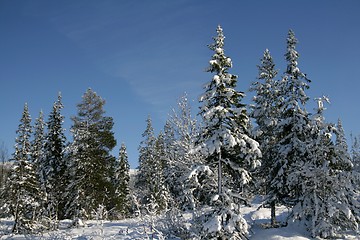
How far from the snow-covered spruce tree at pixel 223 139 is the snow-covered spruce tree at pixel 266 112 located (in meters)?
9.78

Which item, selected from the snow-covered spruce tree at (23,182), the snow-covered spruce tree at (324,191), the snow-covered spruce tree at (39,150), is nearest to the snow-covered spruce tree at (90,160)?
the snow-covered spruce tree at (23,182)

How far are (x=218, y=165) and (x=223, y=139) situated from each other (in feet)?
4.99

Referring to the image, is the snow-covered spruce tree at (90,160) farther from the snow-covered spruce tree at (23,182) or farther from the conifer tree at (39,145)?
the conifer tree at (39,145)

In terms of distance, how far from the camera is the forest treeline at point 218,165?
17766 mm

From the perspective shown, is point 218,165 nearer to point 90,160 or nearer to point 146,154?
point 90,160

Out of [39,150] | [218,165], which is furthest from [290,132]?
[39,150]

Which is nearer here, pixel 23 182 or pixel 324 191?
pixel 324 191

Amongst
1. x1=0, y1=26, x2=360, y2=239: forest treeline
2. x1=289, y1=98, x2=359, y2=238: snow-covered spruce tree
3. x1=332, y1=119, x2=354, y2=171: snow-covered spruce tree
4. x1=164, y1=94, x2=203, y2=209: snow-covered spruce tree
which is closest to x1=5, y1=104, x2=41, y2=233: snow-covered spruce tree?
x1=0, y1=26, x2=360, y2=239: forest treeline

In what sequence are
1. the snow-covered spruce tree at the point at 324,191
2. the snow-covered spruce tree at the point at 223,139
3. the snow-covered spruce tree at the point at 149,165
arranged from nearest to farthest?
the snow-covered spruce tree at the point at 223,139, the snow-covered spruce tree at the point at 324,191, the snow-covered spruce tree at the point at 149,165

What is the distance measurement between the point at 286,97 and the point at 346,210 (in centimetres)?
904

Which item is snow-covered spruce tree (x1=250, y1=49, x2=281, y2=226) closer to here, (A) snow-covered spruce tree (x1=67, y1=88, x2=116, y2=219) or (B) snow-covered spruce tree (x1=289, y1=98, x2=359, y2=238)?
(B) snow-covered spruce tree (x1=289, y1=98, x2=359, y2=238)

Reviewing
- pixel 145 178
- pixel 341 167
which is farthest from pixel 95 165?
pixel 145 178

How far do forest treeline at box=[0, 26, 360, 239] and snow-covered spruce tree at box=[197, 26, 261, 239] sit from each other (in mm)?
57

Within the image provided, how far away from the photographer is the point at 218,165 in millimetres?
18719
